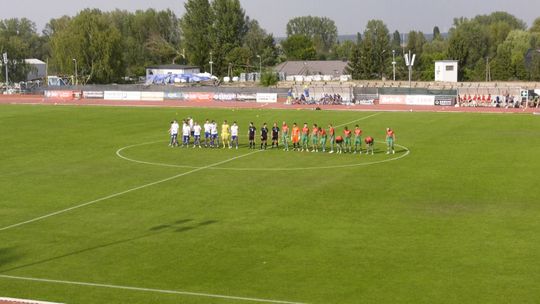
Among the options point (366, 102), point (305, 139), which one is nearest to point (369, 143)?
point (305, 139)

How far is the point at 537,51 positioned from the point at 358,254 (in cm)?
11876

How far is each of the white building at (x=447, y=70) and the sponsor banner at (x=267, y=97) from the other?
160 feet

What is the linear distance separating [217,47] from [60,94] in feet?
168

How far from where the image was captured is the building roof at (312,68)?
14875 centimetres

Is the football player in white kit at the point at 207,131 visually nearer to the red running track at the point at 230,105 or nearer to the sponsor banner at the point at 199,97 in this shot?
the red running track at the point at 230,105

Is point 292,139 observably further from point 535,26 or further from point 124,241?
point 535,26

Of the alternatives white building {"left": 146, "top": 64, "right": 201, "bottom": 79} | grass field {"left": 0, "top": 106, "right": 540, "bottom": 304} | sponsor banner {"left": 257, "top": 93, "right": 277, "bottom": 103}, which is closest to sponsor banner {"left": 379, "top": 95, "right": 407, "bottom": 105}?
sponsor banner {"left": 257, "top": 93, "right": 277, "bottom": 103}

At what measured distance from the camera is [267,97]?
287ft

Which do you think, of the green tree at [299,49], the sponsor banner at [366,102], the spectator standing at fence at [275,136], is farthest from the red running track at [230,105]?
the green tree at [299,49]

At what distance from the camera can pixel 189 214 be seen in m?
26.1

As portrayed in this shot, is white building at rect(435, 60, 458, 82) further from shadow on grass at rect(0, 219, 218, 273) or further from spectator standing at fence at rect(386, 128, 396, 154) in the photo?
shadow on grass at rect(0, 219, 218, 273)

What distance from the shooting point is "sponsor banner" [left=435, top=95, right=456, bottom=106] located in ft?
Result: 257

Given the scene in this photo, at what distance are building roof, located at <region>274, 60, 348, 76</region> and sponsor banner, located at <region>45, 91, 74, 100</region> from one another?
58522 millimetres

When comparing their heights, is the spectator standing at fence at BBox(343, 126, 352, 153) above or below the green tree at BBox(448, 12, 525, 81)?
below
